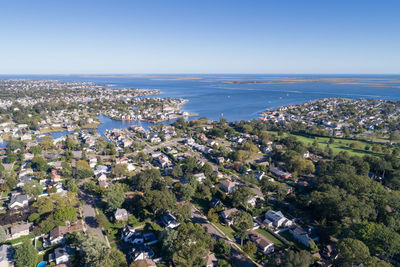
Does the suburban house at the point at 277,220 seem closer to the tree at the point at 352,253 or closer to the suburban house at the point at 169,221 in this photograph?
the tree at the point at 352,253

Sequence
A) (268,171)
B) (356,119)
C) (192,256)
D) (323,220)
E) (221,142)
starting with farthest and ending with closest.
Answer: (356,119) < (221,142) < (268,171) < (323,220) < (192,256)

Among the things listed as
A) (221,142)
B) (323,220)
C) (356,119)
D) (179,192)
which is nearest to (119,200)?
(179,192)


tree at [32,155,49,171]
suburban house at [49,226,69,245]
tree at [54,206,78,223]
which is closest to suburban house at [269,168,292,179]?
tree at [54,206,78,223]

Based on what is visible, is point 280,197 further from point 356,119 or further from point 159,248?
point 356,119

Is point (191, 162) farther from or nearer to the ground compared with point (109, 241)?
farther from the ground

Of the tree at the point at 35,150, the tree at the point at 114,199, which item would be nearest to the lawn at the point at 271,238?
the tree at the point at 114,199

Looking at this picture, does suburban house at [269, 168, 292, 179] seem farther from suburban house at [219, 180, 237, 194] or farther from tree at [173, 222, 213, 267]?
tree at [173, 222, 213, 267]

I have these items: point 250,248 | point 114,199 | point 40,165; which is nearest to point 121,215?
point 114,199
